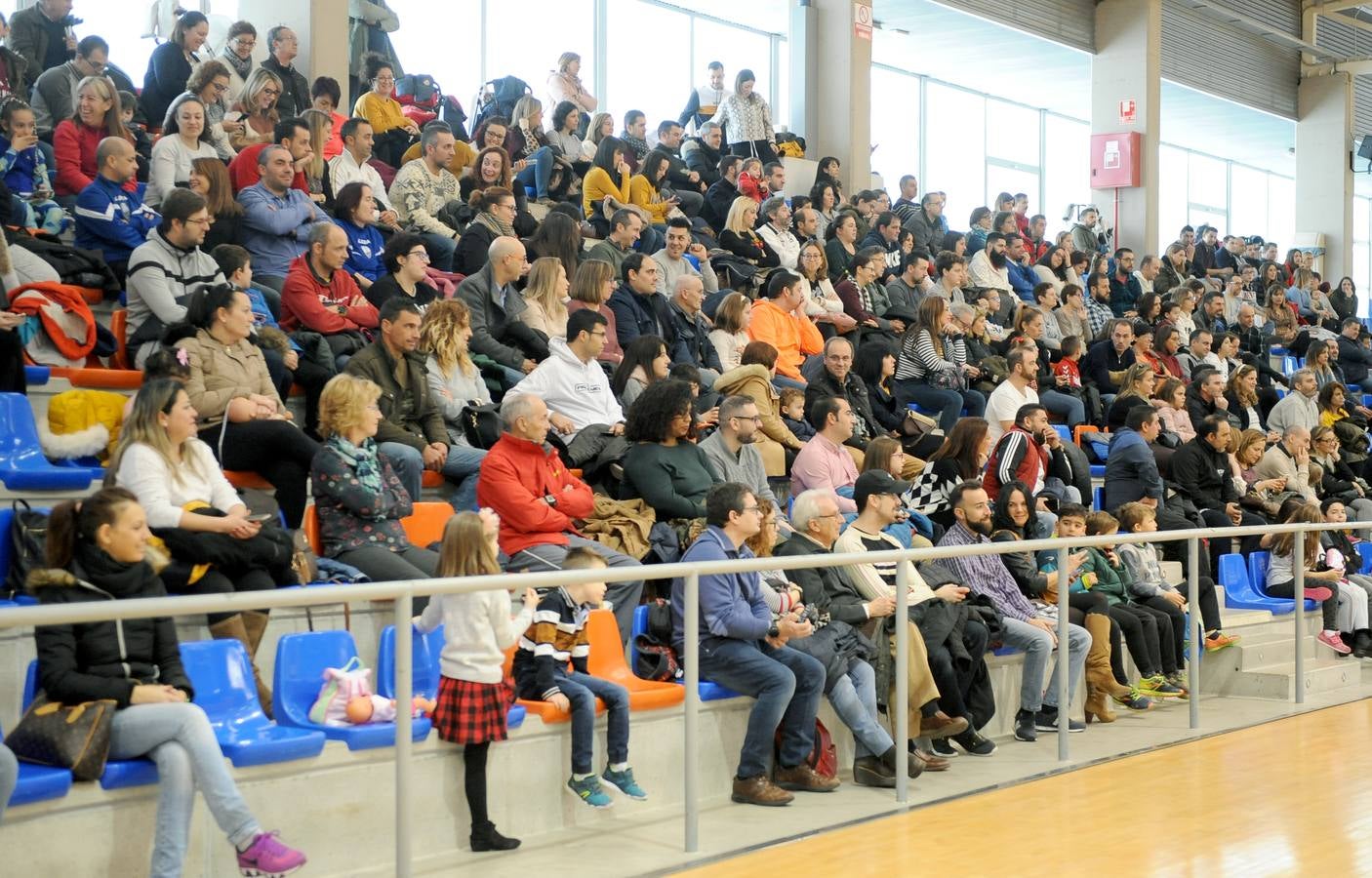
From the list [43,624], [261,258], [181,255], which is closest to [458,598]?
[43,624]

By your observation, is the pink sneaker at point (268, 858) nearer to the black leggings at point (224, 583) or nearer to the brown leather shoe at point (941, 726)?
the black leggings at point (224, 583)

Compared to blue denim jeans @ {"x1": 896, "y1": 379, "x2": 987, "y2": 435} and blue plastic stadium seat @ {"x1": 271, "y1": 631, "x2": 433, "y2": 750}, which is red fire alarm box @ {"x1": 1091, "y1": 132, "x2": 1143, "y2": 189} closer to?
blue denim jeans @ {"x1": 896, "y1": 379, "x2": 987, "y2": 435}

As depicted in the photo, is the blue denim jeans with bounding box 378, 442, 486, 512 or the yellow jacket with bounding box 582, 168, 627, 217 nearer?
the blue denim jeans with bounding box 378, 442, 486, 512

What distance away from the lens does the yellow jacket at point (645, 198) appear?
11.7 meters

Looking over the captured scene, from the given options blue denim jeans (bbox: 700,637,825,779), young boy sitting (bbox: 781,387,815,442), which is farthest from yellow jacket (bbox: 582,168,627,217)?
blue denim jeans (bbox: 700,637,825,779)

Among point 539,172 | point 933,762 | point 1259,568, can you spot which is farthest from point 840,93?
point 933,762

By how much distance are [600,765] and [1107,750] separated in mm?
2700

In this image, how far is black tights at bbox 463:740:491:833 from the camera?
4.12 metres

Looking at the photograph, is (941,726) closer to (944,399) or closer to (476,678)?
(476,678)

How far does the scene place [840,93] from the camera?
52.4 ft

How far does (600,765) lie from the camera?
4480mm

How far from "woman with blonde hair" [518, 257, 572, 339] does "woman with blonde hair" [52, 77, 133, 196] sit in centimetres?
222

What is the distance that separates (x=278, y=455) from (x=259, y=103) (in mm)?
4198

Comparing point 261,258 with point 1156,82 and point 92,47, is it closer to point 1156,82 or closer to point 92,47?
point 92,47
